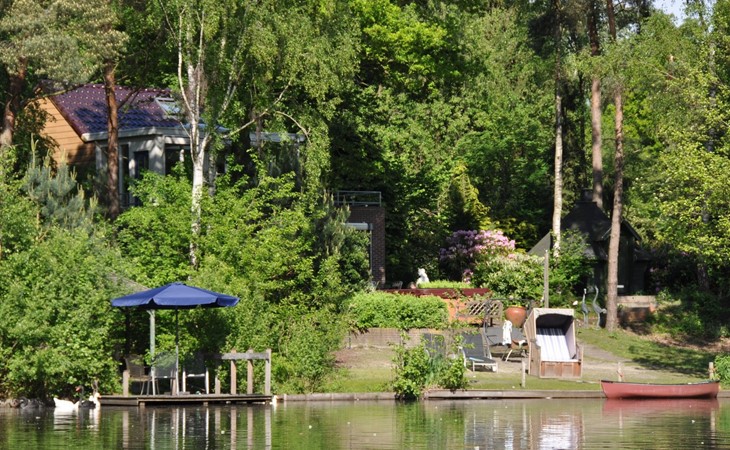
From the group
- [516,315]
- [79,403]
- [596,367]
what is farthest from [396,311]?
[79,403]

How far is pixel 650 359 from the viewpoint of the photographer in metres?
44.3

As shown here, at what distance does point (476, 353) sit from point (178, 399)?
1076 centimetres

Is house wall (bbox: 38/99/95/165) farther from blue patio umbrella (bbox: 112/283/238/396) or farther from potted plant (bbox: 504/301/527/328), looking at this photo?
blue patio umbrella (bbox: 112/283/238/396)

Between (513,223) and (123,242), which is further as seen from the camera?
(513,223)

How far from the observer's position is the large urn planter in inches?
1873

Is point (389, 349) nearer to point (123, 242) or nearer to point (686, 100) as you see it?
point (123, 242)

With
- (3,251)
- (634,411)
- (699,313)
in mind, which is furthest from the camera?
(699,313)

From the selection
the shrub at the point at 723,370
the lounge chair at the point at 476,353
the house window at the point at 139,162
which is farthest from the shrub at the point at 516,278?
the house window at the point at 139,162

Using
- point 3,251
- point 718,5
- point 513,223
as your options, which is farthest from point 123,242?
point 513,223

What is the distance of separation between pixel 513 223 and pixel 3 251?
120ft

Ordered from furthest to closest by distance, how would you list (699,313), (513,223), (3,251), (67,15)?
(513,223), (699,313), (67,15), (3,251)

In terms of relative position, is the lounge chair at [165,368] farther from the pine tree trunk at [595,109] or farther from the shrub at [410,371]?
the pine tree trunk at [595,109]

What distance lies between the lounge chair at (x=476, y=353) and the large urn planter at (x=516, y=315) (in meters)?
6.77

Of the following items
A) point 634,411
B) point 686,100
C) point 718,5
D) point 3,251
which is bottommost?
point 634,411
